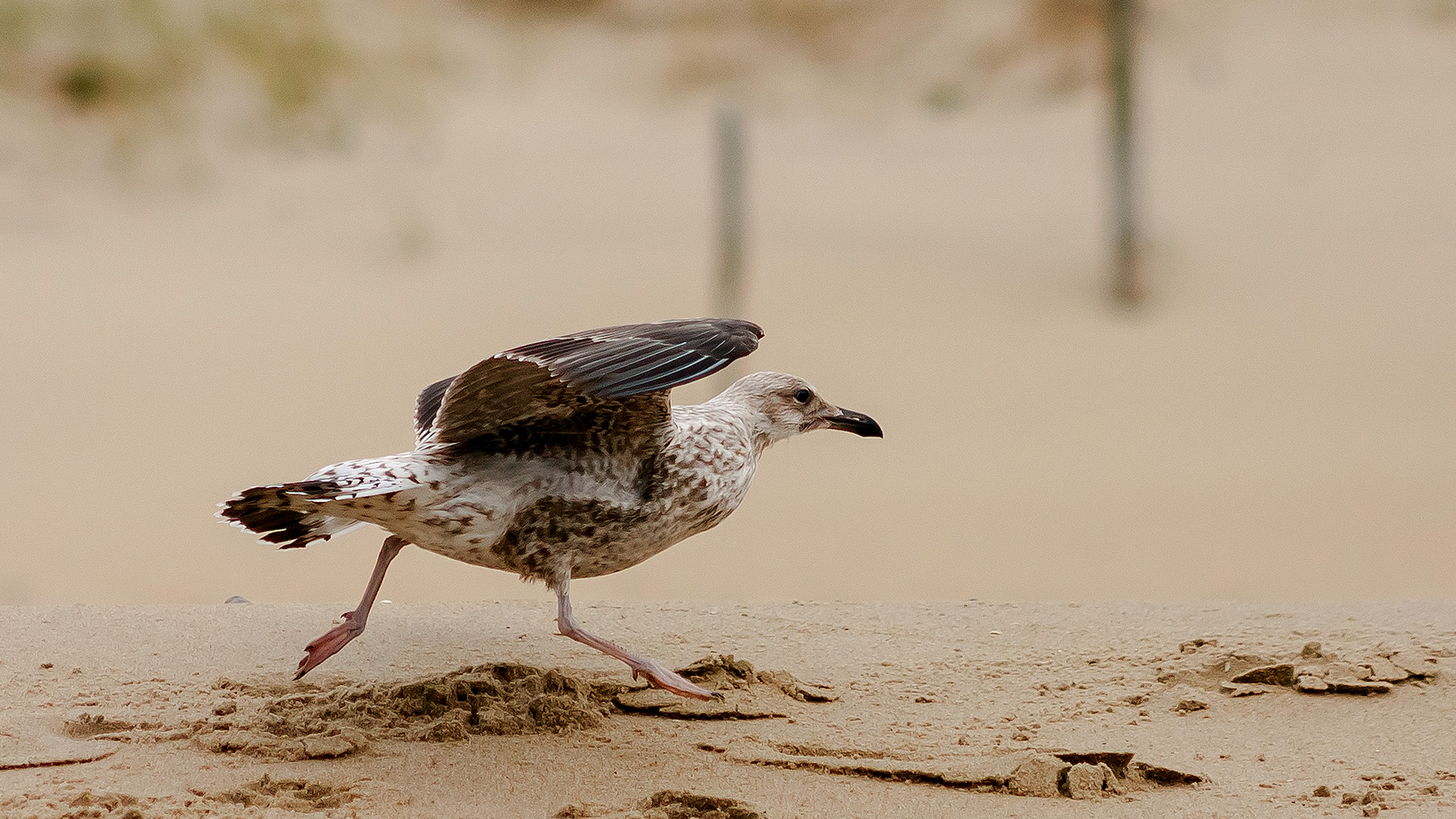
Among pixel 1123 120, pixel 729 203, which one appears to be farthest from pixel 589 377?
pixel 1123 120

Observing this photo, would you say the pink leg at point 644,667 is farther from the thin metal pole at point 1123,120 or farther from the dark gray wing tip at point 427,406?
the thin metal pole at point 1123,120

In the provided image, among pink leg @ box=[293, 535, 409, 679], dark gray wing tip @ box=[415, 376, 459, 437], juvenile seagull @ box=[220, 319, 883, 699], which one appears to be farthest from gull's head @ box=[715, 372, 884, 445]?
pink leg @ box=[293, 535, 409, 679]

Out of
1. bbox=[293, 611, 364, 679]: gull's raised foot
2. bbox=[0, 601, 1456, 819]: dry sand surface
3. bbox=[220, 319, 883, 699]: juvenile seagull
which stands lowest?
bbox=[0, 601, 1456, 819]: dry sand surface

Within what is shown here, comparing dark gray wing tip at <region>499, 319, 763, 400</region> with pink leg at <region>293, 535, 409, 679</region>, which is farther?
pink leg at <region>293, 535, 409, 679</region>

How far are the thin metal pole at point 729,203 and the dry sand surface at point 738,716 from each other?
6.18m

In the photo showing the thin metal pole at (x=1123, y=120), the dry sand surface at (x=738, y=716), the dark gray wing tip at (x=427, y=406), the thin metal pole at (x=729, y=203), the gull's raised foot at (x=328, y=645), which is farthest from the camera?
the thin metal pole at (x=1123, y=120)

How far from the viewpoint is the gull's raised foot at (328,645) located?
3.80 meters

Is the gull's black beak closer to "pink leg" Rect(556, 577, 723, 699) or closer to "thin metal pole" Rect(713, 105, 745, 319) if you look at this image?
"pink leg" Rect(556, 577, 723, 699)

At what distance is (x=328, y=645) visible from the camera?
12.5 ft

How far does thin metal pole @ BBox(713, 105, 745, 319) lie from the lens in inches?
423

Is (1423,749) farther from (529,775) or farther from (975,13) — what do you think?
(975,13)

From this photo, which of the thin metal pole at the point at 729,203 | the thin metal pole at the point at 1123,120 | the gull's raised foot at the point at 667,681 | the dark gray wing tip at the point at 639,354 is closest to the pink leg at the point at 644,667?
the gull's raised foot at the point at 667,681

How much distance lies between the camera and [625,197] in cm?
1973

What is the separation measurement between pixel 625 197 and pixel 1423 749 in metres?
17.0
